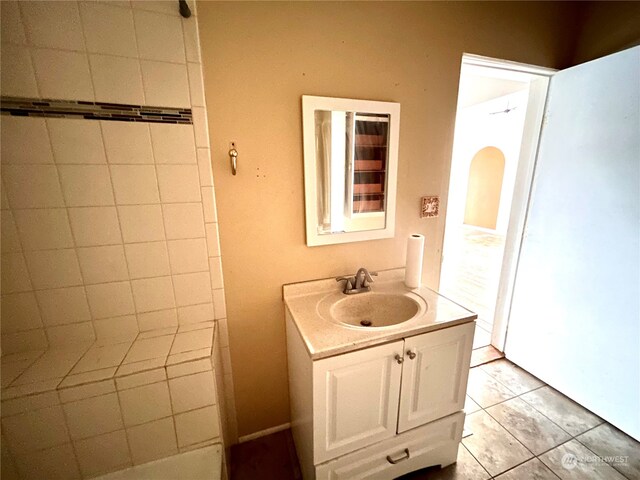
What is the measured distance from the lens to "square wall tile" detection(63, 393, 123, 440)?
34.4 inches

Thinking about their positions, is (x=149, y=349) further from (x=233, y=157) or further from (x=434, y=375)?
(x=434, y=375)

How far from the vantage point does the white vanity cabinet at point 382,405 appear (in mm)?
946

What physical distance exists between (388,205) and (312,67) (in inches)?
30.0

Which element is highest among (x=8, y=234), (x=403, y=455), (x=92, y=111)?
(x=92, y=111)

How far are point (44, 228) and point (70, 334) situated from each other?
45 cm

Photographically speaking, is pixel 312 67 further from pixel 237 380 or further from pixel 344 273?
pixel 237 380

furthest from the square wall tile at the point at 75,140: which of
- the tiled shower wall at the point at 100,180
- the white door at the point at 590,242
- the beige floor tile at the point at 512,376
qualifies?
the beige floor tile at the point at 512,376

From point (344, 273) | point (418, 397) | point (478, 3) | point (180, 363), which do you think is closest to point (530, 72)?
point (478, 3)

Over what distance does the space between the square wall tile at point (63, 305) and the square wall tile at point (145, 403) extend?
0.39m

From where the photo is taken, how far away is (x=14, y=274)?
0.94 m

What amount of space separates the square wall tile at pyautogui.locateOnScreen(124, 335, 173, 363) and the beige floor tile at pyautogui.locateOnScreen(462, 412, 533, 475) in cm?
161

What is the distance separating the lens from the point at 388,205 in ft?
4.48

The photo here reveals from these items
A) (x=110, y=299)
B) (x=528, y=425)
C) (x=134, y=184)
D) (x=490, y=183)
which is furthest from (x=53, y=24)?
(x=490, y=183)

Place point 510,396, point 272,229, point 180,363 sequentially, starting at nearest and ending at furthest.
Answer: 1. point 180,363
2. point 272,229
3. point 510,396
